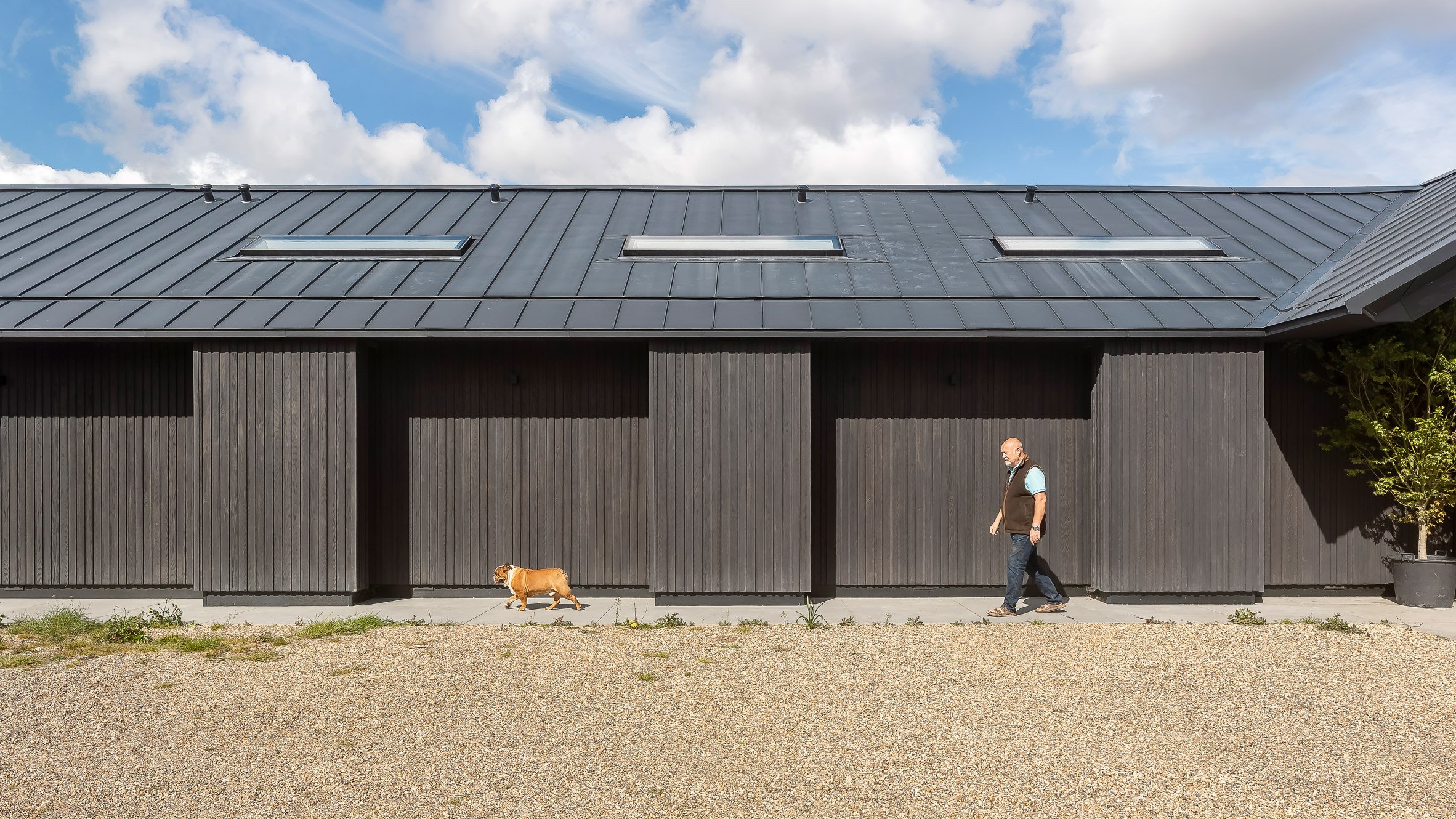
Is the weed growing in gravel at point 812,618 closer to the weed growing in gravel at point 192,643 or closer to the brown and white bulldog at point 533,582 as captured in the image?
the brown and white bulldog at point 533,582

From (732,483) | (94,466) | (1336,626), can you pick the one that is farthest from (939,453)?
(94,466)

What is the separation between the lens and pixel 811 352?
9.04 metres

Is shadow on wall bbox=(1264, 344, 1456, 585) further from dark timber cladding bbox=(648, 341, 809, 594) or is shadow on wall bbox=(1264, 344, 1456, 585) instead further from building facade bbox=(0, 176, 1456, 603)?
dark timber cladding bbox=(648, 341, 809, 594)

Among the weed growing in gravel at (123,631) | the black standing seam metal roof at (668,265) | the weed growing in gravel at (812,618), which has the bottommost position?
the weed growing in gravel at (812,618)

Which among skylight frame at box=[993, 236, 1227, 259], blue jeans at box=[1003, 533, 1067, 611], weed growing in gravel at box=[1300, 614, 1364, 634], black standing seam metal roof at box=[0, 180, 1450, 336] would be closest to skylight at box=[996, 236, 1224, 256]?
skylight frame at box=[993, 236, 1227, 259]

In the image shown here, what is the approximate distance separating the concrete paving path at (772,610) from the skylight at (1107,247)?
4.34 meters

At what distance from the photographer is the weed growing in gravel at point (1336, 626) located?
7527mm

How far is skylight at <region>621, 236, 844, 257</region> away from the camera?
10578mm

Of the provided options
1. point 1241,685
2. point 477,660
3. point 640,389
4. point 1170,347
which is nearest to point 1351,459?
point 1170,347

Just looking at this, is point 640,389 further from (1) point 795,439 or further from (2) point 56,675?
(2) point 56,675

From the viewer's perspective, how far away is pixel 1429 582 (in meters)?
8.56

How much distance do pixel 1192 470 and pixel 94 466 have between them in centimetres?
1226

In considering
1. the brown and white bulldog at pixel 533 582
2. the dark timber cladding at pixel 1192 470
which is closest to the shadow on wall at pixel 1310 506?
the dark timber cladding at pixel 1192 470

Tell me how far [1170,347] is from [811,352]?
3.83 m
